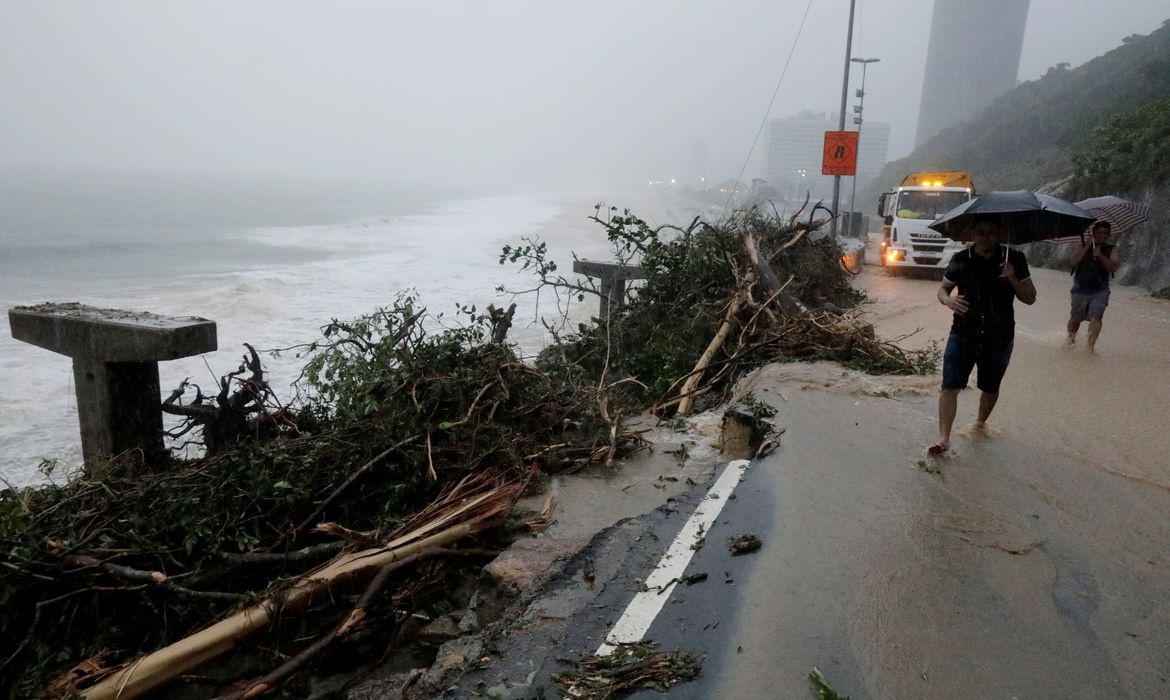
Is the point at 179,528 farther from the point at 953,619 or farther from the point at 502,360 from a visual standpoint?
the point at 953,619

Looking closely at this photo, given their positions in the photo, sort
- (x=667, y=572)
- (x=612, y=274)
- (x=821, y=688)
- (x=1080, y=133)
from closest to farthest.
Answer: (x=821, y=688) < (x=667, y=572) < (x=612, y=274) < (x=1080, y=133)

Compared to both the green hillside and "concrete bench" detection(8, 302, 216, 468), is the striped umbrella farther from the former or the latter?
the green hillside

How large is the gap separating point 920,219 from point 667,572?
16267mm

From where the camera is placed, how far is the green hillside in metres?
18.3

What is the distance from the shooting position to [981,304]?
16.4 feet

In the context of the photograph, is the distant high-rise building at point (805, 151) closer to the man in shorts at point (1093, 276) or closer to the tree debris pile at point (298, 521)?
the man in shorts at point (1093, 276)

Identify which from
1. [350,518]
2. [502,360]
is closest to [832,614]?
[350,518]

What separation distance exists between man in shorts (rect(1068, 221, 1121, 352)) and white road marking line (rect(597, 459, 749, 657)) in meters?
6.25

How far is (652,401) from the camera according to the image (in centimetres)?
770

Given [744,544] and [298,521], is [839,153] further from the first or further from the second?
[298,521]

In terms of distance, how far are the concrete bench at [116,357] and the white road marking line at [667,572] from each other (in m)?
Result: 4.99

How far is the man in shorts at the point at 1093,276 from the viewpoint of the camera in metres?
8.12

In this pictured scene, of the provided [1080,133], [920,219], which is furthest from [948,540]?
[1080,133]

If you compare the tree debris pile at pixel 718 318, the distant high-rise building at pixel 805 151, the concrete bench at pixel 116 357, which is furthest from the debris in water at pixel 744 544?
the distant high-rise building at pixel 805 151
